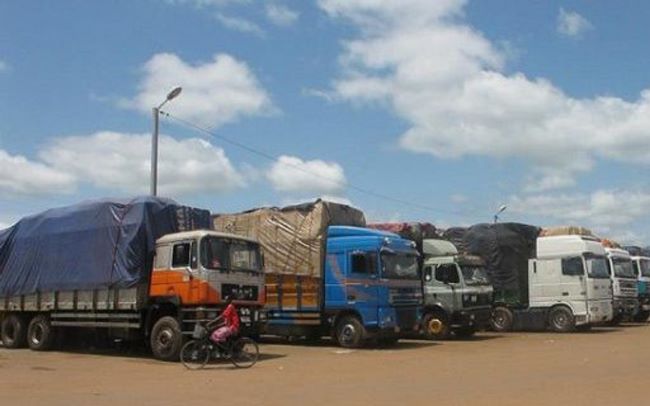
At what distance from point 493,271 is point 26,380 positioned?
1811cm

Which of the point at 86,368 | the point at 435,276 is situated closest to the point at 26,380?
the point at 86,368

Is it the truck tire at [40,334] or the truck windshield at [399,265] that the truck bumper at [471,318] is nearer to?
the truck windshield at [399,265]

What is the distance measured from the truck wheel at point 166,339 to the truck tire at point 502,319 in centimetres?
1377

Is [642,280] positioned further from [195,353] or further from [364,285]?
[195,353]

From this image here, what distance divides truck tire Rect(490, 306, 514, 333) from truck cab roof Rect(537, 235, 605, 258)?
7.55 ft

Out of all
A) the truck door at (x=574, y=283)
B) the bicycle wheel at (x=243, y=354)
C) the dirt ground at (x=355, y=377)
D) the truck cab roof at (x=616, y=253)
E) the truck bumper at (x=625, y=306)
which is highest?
the truck cab roof at (x=616, y=253)

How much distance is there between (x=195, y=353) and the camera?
1702cm

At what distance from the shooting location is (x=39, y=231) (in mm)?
21734

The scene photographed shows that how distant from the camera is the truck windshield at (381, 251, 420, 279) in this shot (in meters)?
21.2

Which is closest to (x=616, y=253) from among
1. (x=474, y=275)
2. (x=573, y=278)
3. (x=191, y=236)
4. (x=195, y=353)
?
(x=573, y=278)

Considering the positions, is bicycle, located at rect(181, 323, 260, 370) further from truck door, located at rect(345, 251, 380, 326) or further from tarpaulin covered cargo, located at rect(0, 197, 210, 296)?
truck door, located at rect(345, 251, 380, 326)

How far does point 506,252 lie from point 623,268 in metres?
5.07

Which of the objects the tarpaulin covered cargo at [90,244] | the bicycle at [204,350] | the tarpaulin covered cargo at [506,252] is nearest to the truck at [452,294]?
the tarpaulin covered cargo at [506,252]

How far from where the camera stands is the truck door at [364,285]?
20812 millimetres
